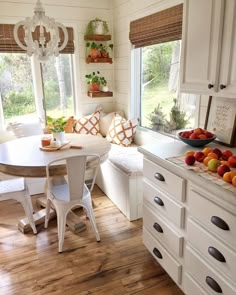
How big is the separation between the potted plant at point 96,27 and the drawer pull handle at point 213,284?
3088 mm

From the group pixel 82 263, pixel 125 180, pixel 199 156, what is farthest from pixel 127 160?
pixel 199 156

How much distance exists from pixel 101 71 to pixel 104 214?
2016 mm

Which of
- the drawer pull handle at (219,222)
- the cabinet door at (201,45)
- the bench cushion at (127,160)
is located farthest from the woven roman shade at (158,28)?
the drawer pull handle at (219,222)

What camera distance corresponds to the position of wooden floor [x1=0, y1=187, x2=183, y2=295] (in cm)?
182

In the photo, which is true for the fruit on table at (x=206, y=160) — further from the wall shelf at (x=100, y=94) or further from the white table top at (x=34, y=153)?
the wall shelf at (x=100, y=94)

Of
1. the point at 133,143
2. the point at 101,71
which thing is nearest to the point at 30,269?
the point at 133,143

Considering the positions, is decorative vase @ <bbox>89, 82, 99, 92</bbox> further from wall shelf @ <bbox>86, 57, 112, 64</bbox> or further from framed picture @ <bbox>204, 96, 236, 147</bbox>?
framed picture @ <bbox>204, 96, 236, 147</bbox>

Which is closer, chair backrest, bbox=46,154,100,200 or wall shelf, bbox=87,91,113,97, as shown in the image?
chair backrest, bbox=46,154,100,200

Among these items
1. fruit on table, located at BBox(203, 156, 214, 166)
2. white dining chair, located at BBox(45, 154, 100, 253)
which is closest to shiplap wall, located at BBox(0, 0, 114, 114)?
white dining chair, located at BBox(45, 154, 100, 253)

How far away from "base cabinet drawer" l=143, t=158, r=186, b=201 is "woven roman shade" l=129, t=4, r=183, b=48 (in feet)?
4.21

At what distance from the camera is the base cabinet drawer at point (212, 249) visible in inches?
47.8

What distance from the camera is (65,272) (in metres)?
1.96

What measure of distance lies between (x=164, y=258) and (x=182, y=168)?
73 centimetres

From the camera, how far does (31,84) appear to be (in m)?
3.37
